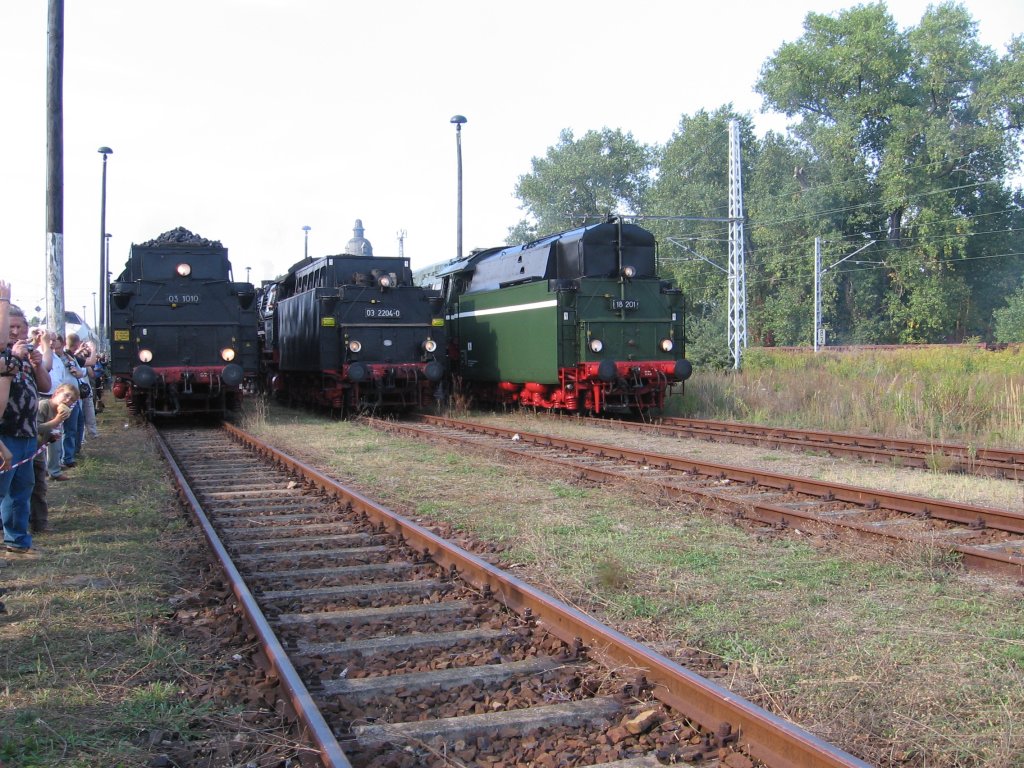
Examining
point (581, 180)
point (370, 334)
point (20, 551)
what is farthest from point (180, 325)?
point (581, 180)

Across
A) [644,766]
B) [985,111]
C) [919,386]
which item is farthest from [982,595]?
[985,111]

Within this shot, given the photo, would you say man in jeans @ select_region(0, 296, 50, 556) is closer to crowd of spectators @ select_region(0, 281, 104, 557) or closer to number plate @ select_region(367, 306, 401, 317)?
crowd of spectators @ select_region(0, 281, 104, 557)

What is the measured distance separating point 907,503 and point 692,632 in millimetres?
3889

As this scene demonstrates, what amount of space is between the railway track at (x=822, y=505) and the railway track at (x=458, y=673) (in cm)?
294

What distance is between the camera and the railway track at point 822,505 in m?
6.74

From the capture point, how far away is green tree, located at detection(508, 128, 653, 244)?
65562mm

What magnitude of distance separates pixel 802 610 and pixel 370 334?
47.9 ft

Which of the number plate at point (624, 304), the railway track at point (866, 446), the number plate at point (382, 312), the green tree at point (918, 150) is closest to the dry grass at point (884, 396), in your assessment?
the railway track at point (866, 446)

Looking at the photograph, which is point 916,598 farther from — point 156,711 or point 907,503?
point 156,711

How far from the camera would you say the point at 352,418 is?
766 inches

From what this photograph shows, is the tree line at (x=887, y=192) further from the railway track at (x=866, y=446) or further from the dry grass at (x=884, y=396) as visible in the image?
the railway track at (x=866, y=446)

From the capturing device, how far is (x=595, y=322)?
16.4 metres

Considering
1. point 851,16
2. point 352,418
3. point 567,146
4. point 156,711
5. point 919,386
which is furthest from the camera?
point 567,146

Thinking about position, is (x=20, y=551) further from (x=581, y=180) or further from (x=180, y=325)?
(x=581, y=180)
